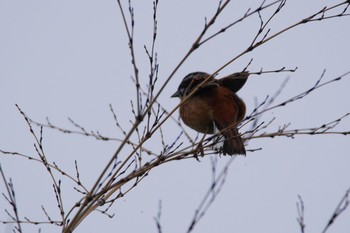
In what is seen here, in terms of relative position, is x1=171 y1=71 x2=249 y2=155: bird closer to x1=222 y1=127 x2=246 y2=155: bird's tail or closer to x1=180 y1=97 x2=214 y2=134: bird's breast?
x1=180 y1=97 x2=214 y2=134: bird's breast

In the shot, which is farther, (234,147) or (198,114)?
(198,114)

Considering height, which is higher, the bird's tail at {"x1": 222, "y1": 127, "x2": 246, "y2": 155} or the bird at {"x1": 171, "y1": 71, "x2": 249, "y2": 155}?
the bird at {"x1": 171, "y1": 71, "x2": 249, "y2": 155}

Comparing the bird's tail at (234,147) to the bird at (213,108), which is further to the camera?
the bird at (213,108)

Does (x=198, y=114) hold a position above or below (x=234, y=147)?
above

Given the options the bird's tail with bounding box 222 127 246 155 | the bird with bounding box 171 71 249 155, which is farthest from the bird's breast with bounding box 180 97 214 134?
the bird's tail with bounding box 222 127 246 155

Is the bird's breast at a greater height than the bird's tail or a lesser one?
greater

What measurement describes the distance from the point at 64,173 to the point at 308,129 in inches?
84.6

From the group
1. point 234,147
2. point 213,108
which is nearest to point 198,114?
point 213,108

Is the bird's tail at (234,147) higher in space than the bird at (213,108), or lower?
lower

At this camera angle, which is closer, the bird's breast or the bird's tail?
the bird's tail

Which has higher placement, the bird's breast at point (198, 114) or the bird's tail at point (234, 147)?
the bird's breast at point (198, 114)

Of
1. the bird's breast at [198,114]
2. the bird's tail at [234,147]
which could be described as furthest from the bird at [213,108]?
the bird's tail at [234,147]

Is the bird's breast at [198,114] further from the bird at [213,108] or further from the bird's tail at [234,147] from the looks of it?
the bird's tail at [234,147]

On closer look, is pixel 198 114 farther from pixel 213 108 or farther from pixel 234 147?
pixel 234 147
